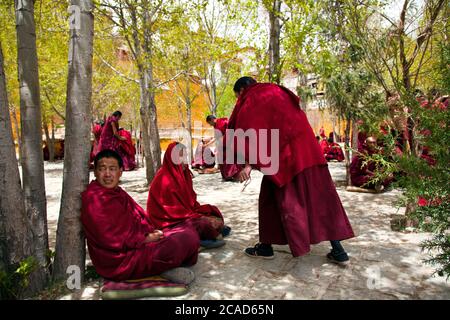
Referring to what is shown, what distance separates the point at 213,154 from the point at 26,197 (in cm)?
941

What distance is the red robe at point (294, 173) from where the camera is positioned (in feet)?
10.2

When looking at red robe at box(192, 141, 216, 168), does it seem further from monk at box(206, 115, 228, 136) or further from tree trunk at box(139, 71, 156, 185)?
tree trunk at box(139, 71, 156, 185)

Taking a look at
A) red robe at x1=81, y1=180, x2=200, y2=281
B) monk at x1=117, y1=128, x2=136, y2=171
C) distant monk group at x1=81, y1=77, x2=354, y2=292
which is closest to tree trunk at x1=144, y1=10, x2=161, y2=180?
monk at x1=117, y1=128, x2=136, y2=171

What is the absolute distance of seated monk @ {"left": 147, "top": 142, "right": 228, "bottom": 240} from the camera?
3.65 m

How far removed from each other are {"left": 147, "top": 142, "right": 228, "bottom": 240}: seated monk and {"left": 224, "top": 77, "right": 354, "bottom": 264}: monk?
0.73 meters

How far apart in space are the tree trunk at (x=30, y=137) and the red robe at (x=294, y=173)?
1.65 m

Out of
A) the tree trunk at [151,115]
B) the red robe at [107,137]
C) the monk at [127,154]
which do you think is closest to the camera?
the tree trunk at [151,115]

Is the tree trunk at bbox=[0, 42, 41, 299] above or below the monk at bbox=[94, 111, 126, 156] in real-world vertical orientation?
below

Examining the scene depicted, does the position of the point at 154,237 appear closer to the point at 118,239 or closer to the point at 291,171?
the point at 118,239

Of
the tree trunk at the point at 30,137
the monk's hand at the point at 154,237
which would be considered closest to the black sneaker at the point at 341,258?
the monk's hand at the point at 154,237

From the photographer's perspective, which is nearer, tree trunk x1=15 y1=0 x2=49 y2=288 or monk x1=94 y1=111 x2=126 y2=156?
tree trunk x1=15 y1=0 x2=49 y2=288

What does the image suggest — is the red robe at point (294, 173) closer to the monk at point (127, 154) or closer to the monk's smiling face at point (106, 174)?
the monk's smiling face at point (106, 174)

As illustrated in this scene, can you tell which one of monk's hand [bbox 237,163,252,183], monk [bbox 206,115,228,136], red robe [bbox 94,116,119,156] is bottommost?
monk's hand [bbox 237,163,252,183]

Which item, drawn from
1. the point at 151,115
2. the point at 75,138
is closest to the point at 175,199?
the point at 75,138
